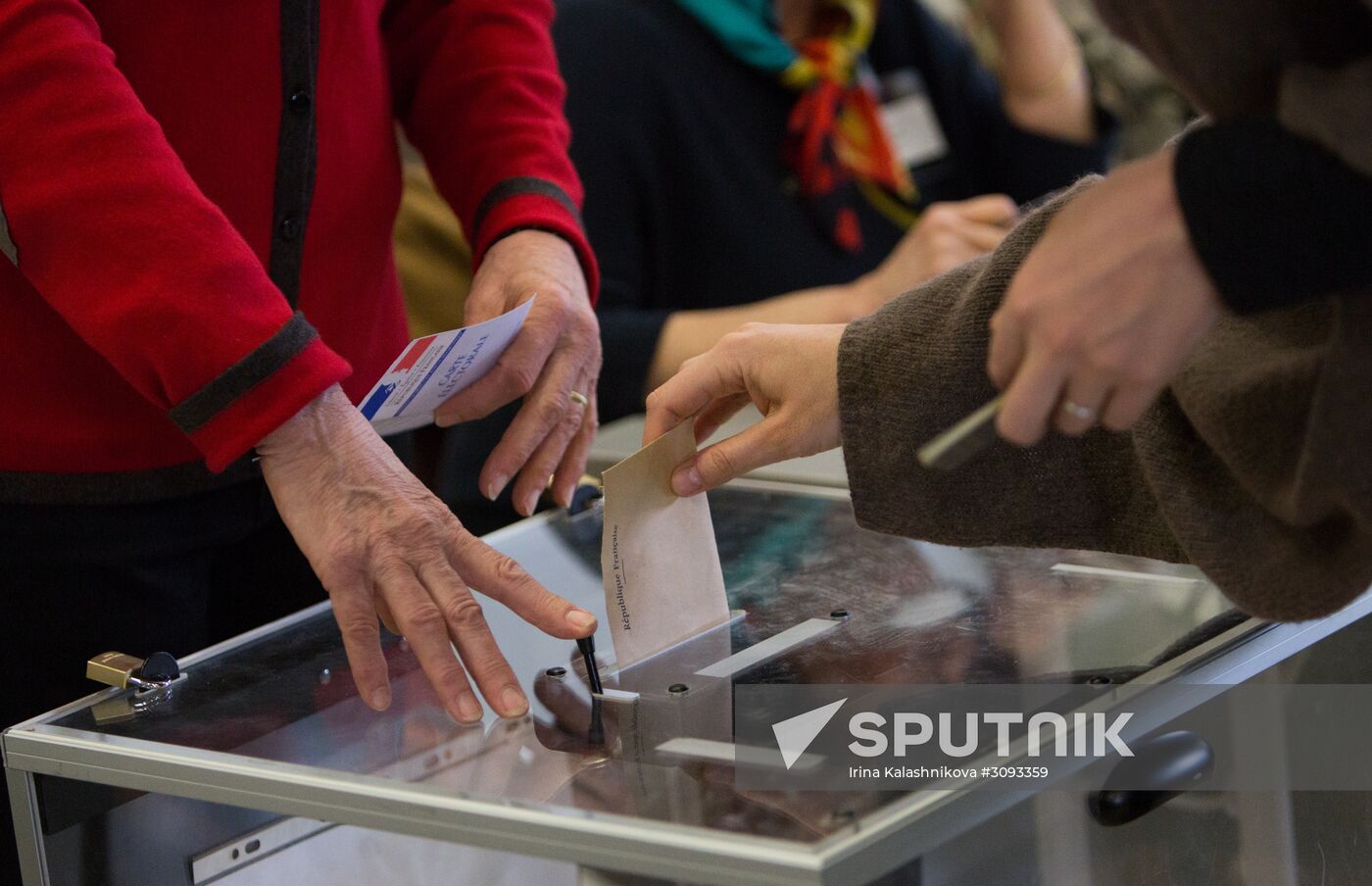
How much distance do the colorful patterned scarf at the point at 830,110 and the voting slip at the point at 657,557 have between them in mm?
1126

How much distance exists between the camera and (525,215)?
3.38ft

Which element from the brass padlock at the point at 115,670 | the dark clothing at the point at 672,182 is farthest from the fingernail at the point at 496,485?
the dark clothing at the point at 672,182

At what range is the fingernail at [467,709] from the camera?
0.75m

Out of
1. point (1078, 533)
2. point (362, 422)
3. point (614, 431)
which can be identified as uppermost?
point (362, 422)

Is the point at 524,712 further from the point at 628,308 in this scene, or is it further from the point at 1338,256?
the point at 628,308

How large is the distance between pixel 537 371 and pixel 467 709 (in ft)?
0.91

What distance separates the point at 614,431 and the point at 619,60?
61 cm

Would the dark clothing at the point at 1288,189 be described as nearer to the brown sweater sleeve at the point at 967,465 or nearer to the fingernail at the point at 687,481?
the brown sweater sleeve at the point at 967,465

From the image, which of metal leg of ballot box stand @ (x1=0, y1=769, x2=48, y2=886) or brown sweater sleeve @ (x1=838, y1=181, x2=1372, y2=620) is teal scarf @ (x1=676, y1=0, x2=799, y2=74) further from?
metal leg of ballot box stand @ (x1=0, y1=769, x2=48, y2=886)


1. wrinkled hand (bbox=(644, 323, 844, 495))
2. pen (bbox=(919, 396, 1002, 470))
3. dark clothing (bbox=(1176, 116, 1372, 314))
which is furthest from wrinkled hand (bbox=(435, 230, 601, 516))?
dark clothing (bbox=(1176, 116, 1372, 314))

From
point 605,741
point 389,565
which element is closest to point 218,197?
point 389,565

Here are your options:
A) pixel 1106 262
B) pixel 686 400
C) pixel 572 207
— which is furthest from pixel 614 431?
pixel 1106 262

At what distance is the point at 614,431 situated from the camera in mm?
1438

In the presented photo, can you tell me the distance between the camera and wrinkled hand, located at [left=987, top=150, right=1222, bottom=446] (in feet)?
1.75
